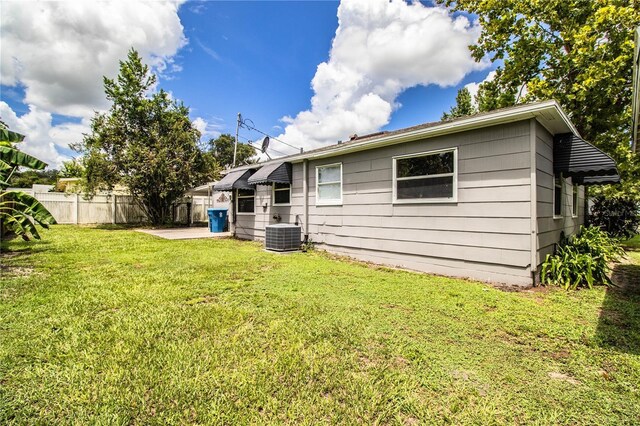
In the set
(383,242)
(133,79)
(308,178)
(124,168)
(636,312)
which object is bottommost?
(636,312)

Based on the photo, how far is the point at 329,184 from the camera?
8531 mm

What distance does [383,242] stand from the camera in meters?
7.11

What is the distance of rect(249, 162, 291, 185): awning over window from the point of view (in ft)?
30.5

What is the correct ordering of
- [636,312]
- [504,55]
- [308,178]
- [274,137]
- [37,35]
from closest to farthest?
1. [636,312]
2. [37,35]
3. [308,178]
4. [504,55]
5. [274,137]

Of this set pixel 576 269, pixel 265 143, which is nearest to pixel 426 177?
pixel 576 269

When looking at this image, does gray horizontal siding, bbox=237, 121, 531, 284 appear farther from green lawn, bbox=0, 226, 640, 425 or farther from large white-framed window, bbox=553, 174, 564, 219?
large white-framed window, bbox=553, 174, 564, 219

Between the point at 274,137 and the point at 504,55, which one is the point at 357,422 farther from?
the point at 274,137

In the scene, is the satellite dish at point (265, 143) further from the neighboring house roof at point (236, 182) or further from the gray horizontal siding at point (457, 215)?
the gray horizontal siding at point (457, 215)

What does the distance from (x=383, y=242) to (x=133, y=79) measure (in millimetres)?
17792

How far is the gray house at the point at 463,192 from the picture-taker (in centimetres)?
509

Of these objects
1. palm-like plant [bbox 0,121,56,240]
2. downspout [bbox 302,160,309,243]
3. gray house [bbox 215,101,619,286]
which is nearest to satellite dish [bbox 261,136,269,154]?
downspout [bbox 302,160,309,243]

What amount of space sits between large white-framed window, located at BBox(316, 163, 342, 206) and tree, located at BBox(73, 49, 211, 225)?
11.1m

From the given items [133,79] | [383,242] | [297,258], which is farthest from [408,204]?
[133,79]

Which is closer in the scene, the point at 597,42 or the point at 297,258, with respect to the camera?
the point at 297,258
